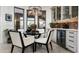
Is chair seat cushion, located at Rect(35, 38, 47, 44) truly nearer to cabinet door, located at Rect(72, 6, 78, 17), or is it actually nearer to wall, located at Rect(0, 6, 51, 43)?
wall, located at Rect(0, 6, 51, 43)

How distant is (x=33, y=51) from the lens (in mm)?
3127

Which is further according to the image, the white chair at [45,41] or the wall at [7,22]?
the white chair at [45,41]

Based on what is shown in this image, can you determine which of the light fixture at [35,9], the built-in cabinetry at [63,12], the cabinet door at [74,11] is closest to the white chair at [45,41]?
the built-in cabinetry at [63,12]

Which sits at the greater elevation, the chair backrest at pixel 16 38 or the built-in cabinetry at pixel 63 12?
the built-in cabinetry at pixel 63 12

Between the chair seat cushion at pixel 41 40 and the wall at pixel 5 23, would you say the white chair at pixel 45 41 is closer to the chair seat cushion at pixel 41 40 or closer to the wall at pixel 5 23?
the chair seat cushion at pixel 41 40

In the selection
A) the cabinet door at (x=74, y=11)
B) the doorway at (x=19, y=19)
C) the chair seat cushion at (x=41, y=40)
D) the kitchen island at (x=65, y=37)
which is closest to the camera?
the cabinet door at (x=74, y=11)

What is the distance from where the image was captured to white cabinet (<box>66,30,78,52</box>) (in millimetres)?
3097

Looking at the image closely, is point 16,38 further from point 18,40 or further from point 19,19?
point 19,19

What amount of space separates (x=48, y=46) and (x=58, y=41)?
35 centimetres

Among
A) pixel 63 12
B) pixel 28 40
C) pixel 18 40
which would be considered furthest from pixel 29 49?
pixel 63 12

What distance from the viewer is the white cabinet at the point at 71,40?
10.2ft

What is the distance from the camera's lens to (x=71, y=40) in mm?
3256

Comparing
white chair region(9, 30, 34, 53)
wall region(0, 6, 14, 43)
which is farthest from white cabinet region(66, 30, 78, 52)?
wall region(0, 6, 14, 43)
